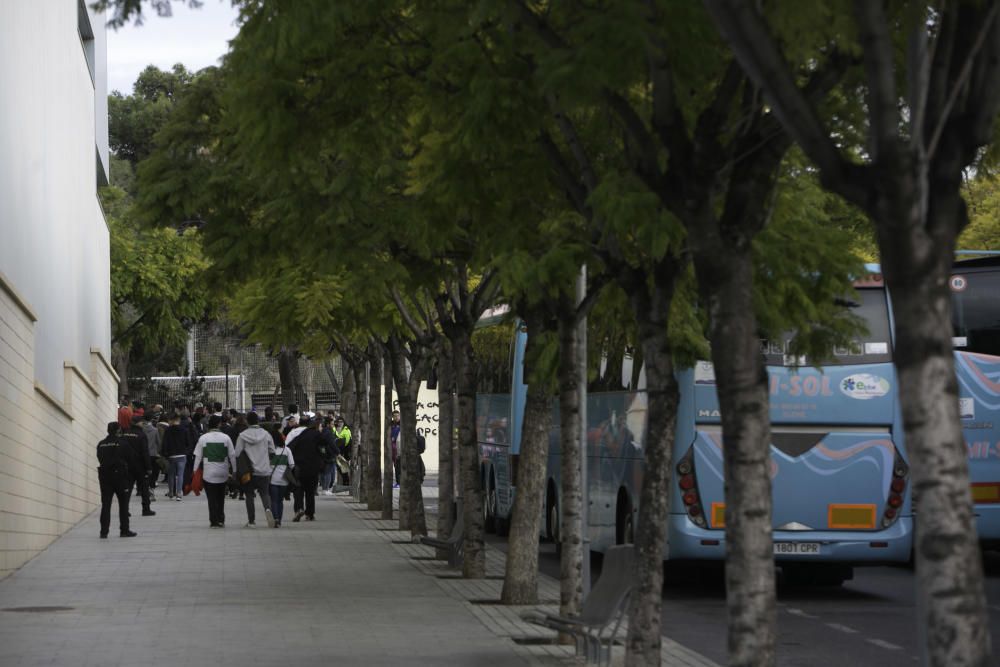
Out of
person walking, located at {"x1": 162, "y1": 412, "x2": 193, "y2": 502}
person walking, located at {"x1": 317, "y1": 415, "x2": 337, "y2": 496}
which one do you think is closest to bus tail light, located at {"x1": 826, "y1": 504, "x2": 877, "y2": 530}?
person walking, located at {"x1": 317, "y1": 415, "x2": 337, "y2": 496}

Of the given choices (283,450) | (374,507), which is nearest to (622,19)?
(283,450)

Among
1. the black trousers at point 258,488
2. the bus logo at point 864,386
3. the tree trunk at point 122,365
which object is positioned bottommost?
the black trousers at point 258,488

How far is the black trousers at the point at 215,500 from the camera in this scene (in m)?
28.8

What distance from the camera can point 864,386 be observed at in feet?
60.2

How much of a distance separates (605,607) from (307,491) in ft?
63.6

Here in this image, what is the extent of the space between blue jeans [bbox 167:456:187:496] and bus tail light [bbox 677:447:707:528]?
78.0ft

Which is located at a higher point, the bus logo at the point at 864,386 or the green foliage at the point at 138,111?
the green foliage at the point at 138,111

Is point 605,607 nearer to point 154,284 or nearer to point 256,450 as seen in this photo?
point 256,450

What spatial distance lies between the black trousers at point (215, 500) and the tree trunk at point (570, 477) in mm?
15787

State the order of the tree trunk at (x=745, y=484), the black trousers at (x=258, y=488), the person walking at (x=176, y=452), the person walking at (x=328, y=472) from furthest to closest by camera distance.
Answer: the person walking at (x=328, y=472) → the person walking at (x=176, y=452) → the black trousers at (x=258, y=488) → the tree trunk at (x=745, y=484)

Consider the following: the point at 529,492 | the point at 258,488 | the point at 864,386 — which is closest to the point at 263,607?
the point at 529,492

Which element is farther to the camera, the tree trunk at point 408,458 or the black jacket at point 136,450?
the black jacket at point 136,450

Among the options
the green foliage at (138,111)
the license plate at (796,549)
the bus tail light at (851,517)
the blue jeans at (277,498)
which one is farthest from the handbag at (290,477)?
the green foliage at (138,111)

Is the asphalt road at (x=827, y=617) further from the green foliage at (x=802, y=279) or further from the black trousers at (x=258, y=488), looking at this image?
the black trousers at (x=258, y=488)
